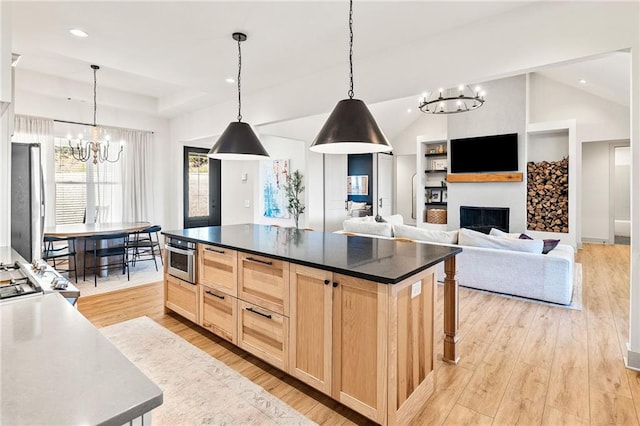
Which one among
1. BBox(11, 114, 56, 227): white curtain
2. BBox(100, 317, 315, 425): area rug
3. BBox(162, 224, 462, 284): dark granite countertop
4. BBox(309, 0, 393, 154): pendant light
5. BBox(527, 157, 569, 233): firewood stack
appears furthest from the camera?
BBox(527, 157, 569, 233): firewood stack

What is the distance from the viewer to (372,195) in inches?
388

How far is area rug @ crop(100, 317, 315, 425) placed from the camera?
1.98 m

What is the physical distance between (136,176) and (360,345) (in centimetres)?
650

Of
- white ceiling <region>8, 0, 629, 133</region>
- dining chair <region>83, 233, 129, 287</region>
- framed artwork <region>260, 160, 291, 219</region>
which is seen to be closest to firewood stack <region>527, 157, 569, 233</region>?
white ceiling <region>8, 0, 629, 133</region>

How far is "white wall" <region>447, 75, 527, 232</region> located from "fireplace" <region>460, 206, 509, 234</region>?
92mm

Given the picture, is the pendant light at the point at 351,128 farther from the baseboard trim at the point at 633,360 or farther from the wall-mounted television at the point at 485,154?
the wall-mounted television at the point at 485,154

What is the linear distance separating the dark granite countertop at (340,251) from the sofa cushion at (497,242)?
6.72ft

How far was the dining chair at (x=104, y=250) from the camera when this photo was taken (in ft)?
15.9

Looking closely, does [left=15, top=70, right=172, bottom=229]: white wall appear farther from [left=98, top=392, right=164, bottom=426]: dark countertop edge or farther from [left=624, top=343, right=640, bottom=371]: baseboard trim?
[left=624, top=343, right=640, bottom=371]: baseboard trim

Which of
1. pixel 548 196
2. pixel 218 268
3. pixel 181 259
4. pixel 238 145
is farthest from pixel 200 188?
pixel 548 196

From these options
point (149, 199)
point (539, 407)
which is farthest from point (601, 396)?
point (149, 199)

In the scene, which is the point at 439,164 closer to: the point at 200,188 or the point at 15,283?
the point at 200,188

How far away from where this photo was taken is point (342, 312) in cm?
194

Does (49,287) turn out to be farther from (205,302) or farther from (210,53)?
(210,53)
